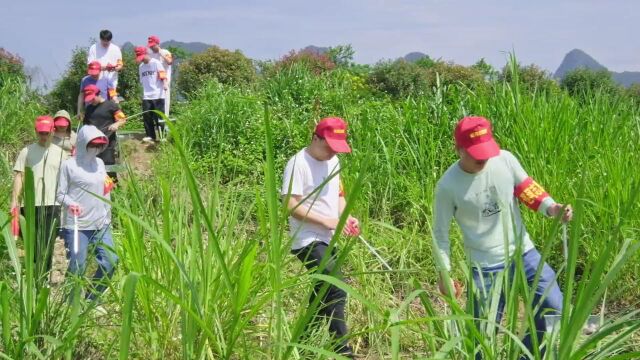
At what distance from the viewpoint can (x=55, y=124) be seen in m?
5.02

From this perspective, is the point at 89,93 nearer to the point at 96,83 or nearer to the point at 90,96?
the point at 90,96

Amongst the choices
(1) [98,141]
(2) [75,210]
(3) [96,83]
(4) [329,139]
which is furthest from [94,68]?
(4) [329,139]

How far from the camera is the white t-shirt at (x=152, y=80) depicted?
977 centimetres

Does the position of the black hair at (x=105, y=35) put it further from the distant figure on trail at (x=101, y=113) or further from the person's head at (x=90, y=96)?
the person's head at (x=90, y=96)

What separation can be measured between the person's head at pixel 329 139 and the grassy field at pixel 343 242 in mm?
395

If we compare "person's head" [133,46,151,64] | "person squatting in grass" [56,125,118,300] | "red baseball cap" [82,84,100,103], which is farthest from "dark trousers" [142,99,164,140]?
"person squatting in grass" [56,125,118,300]

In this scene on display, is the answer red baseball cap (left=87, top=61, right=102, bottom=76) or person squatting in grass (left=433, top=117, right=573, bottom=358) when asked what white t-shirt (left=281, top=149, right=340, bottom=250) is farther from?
red baseball cap (left=87, top=61, right=102, bottom=76)

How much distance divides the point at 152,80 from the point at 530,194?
288 inches

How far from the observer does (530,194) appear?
3.19 meters

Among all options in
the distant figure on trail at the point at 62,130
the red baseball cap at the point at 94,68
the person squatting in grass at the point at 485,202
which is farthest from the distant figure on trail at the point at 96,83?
the person squatting in grass at the point at 485,202

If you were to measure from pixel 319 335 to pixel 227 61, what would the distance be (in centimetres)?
1107

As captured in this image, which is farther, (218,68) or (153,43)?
(218,68)

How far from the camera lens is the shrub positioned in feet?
44.8

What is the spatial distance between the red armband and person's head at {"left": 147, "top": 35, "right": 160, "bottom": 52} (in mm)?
7601
